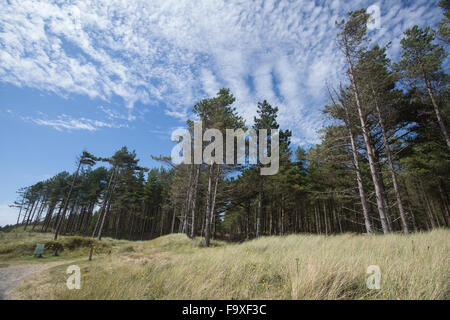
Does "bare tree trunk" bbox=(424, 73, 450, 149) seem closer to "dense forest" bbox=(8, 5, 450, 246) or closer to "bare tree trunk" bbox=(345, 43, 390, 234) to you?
"dense forest" bbox=(8, 5, 450, 246)

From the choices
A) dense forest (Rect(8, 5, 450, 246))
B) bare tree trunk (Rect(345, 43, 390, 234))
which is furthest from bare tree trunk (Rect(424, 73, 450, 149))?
bare tree trunk (Rect(345, 43, 390, 234))

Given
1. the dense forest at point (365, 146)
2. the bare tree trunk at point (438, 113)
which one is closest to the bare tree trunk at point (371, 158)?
the dense forest at point (365, 146)

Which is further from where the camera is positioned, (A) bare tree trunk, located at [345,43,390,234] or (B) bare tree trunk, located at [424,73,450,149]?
(B) bare tree trunk, located at [424,73,450,149]

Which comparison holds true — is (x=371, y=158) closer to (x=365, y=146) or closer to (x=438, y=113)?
(x=365, y=146)

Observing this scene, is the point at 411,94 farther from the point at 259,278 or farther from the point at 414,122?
the point at 259,278

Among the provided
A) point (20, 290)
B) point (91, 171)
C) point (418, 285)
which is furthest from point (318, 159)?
point (91, 171)

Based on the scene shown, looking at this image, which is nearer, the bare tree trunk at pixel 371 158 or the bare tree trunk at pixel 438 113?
the bare tree trunk at pixel 371 158

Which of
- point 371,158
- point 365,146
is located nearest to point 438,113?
point 365,146

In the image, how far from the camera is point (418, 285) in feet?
8.07

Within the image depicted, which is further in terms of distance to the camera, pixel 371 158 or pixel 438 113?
pixel 438 113

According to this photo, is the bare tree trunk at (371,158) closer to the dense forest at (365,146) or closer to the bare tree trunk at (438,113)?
the dense forest at (365,146)

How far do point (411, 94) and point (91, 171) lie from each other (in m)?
47.6
